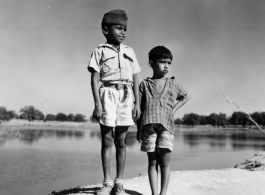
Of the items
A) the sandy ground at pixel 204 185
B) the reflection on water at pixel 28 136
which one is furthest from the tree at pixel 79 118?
the sandy ground at pixel 204 185

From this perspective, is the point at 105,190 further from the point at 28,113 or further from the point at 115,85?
the point at 28,113

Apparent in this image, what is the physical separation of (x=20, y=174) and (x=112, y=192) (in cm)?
696

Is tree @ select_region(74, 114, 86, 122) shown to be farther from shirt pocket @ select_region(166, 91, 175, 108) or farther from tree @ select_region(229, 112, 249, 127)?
shirt pocket @ select_region(166, 91, 175, 108)

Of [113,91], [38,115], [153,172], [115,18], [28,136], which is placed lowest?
[28,136]

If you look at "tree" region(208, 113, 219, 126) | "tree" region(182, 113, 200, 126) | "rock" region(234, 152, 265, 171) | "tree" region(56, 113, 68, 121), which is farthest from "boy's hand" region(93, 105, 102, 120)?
"tree" region(56, 113, 68, 121)

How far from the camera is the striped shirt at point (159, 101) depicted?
3.47 meters

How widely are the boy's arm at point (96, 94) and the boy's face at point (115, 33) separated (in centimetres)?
45

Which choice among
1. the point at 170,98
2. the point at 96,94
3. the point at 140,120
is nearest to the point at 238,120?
the point at 170,98

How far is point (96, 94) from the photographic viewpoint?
338 cm

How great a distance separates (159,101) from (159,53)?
0.56m

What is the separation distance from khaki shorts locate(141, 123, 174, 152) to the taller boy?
207mm

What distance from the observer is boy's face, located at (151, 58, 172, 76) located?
3588 mm

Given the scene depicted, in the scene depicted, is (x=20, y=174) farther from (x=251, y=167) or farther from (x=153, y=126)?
(x=153, y=126)

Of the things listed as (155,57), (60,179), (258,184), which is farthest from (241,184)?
(60,179)
